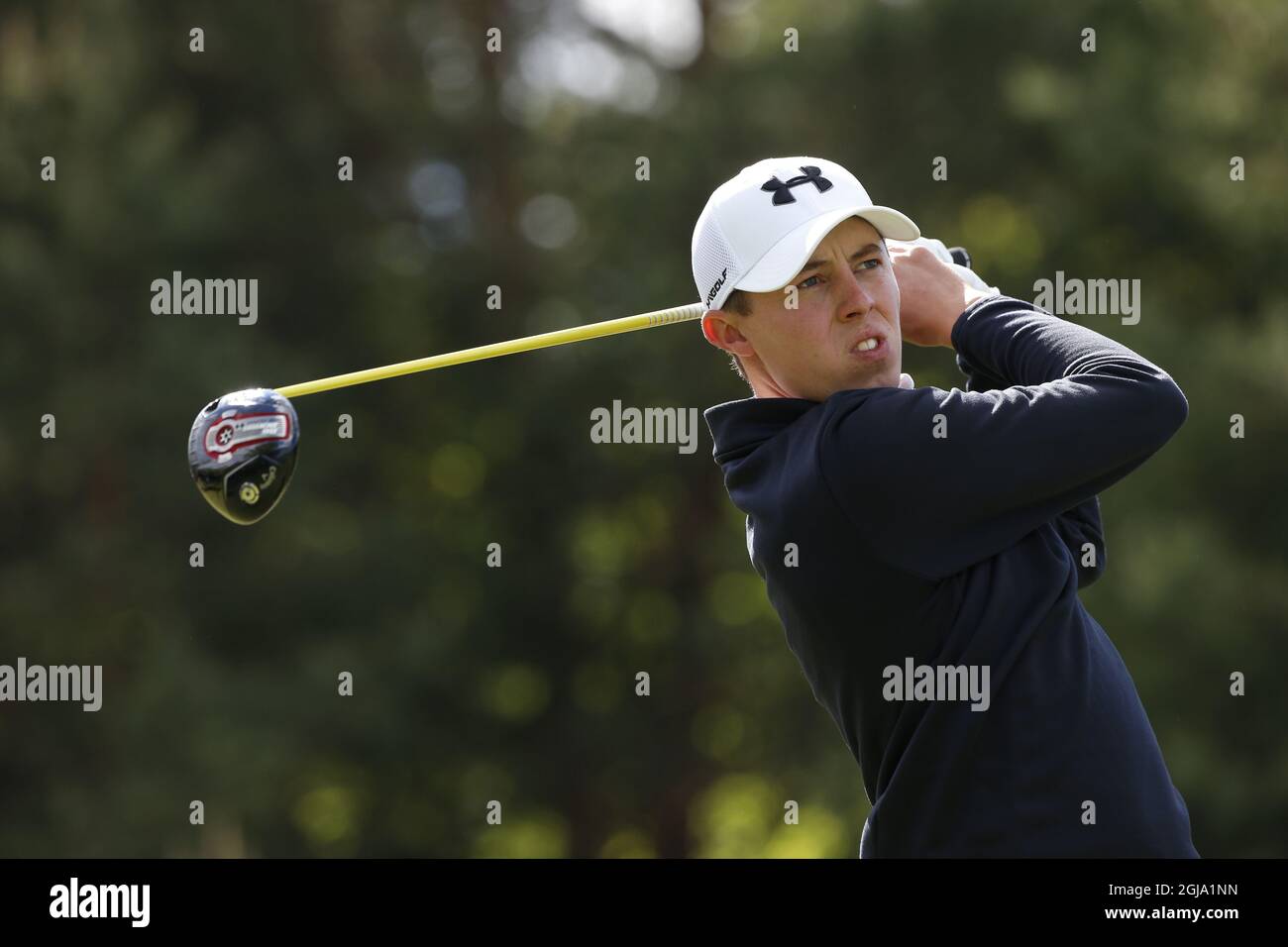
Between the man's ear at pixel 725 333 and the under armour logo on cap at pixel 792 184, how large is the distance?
0.24 m

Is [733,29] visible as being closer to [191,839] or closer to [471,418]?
[471,418]

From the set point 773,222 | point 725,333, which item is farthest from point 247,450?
point 773,222

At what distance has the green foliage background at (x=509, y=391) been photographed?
12305 millimetres

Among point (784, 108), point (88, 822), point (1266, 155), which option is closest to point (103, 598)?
point (88, 822)

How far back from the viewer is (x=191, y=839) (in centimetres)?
1381

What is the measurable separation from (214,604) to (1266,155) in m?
9.20

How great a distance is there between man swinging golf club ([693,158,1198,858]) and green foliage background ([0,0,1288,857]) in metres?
9.29
